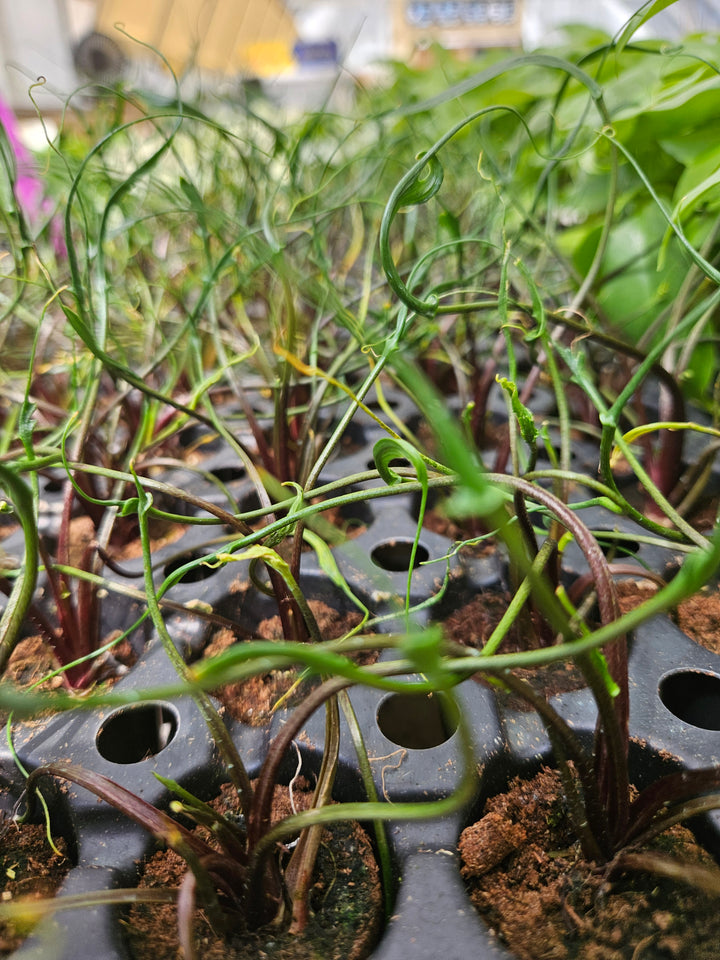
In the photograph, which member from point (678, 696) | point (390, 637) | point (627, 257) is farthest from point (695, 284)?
point (390, 637)

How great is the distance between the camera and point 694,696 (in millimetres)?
307

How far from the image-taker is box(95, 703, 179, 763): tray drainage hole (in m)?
0.30

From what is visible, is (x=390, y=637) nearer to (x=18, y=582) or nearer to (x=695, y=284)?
(x=18, y=582)

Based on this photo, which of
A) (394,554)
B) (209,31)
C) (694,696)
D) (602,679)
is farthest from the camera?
(209,31)

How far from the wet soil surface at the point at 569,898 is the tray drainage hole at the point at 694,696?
82 mm

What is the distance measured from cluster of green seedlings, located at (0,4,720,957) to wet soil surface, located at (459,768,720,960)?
0.05 feet

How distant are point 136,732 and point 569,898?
0.21 metres

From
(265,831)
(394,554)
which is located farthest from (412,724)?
(265,831)

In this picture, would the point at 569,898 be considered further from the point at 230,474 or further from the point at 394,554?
the point at 230,474

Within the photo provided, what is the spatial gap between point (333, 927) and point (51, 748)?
144 millimetres

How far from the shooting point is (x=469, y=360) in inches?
21.0

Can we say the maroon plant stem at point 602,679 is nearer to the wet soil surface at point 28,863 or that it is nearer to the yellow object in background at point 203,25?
the wet soil surface at point 28,863

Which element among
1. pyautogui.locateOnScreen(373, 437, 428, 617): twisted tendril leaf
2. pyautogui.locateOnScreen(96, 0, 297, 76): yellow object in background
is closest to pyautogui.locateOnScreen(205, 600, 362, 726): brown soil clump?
pyautogui.locateOnScreen(373, 437, 428, 617): twisted tendril leaf

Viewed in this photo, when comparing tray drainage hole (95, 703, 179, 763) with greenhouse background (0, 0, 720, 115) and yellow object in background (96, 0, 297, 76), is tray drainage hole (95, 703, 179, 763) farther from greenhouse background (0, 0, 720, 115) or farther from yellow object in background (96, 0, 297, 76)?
yellow object in background (96, 0, 297, 76)
